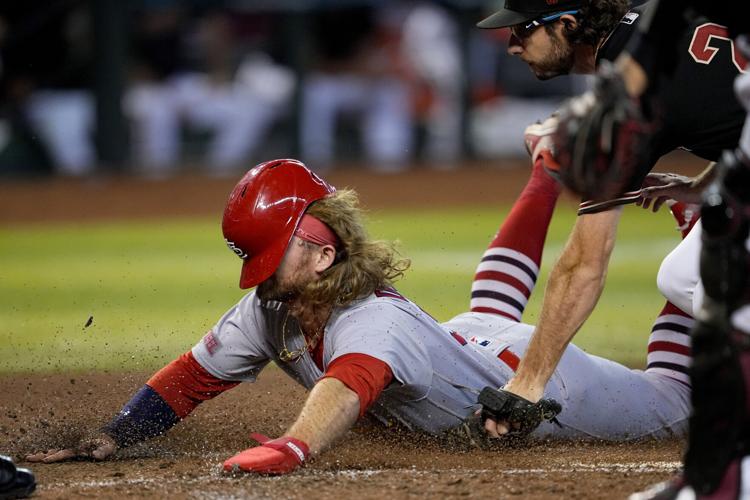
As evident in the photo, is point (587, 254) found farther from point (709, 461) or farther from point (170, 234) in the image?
point (170, 234)

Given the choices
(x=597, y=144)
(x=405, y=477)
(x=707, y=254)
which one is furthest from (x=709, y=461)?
(x=405, y=477)

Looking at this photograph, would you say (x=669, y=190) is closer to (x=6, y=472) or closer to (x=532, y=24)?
(x=532, y=24)

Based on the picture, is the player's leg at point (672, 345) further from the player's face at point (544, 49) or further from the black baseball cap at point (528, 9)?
the black baseball cap at point (528, 9)

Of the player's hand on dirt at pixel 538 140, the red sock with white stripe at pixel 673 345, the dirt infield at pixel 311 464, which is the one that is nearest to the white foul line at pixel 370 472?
the dirt infield at pixel 311 464

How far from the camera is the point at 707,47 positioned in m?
3.56

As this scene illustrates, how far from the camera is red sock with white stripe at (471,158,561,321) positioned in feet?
13.5

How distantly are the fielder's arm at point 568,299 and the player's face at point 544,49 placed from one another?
0.67 m

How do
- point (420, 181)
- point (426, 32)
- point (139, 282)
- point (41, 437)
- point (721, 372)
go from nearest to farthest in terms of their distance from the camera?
Answer: point (721, 372)
point (41, 437)
point (139, 282)
point (420, 181)
point (426, 32)

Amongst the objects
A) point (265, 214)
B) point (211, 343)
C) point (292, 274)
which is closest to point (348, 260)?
point (292, 274)

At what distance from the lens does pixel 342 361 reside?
3111 mm

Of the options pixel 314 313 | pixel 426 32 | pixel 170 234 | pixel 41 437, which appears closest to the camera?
pixel 314 313

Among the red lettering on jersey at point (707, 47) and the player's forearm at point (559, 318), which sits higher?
the red lettering on jersey at point (707, 47)

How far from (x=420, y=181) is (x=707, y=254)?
12.4 meters

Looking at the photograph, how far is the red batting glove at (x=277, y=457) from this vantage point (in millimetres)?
3014
